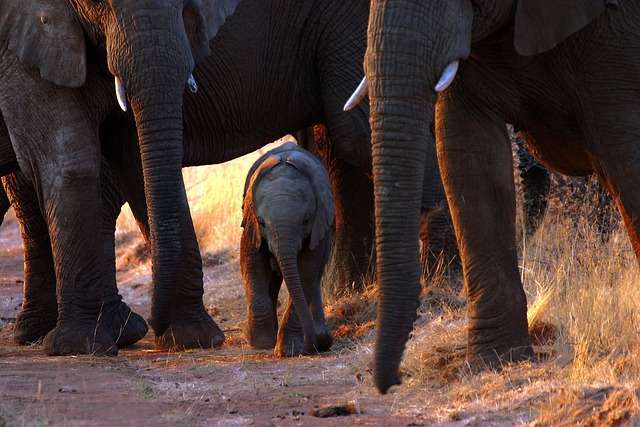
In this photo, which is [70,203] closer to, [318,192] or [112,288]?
[112,288]

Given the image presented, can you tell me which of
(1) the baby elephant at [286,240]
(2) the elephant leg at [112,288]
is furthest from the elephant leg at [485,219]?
(2) the elephant leg at [112,288]

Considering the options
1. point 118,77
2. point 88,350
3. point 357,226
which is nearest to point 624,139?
point 118,77

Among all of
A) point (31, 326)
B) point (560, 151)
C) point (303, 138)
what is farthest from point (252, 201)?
point (560, 151)

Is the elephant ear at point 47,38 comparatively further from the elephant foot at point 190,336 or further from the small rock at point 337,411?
the small rock at point 337,411

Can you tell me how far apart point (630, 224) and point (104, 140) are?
402 centimetres

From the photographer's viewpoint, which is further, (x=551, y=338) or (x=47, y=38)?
(x=47, y=38)

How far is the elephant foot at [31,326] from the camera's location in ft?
33.1

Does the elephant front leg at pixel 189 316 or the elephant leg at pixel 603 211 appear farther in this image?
the elephant leg at pixel 603 211

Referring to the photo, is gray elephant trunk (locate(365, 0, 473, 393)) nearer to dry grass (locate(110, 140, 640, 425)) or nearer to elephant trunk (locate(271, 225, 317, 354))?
dry grass (locate(110, 140, 640, 425))

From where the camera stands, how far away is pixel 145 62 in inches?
324

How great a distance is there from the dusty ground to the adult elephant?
1.36 feet

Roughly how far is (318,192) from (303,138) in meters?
2.47

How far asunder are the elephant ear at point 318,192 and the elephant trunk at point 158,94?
971 millimetres

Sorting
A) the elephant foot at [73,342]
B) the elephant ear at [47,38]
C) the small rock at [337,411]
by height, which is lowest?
the small rock at [337,411]
